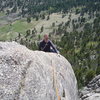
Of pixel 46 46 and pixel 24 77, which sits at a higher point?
pixel 24 77

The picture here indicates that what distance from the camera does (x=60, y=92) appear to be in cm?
2197

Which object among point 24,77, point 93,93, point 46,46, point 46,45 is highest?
point 24,77

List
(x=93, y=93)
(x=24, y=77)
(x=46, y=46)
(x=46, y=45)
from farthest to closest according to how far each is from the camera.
→ (x=93, y=93)
(x=46, y=46)
(x=46, y=45)
(x=24, y=77)

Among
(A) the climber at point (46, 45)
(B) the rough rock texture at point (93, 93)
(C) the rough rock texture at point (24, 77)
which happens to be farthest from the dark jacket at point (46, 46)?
(B) the rough rock texture at point (93, 93)

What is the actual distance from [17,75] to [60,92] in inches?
255

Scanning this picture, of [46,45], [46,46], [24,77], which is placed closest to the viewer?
[24,77]

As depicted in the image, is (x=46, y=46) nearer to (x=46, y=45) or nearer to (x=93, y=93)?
(x=46, y=45)

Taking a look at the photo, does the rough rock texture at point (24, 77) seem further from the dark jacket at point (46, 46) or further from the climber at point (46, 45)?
the dark jacket at point (46, 46)

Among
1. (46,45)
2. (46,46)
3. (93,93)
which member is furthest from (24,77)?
(93,93)

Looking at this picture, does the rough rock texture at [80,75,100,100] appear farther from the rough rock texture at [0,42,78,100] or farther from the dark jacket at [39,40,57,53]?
the rough rock texture at [0,42,78,100]

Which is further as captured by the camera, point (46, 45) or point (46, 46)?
point (46, 46)

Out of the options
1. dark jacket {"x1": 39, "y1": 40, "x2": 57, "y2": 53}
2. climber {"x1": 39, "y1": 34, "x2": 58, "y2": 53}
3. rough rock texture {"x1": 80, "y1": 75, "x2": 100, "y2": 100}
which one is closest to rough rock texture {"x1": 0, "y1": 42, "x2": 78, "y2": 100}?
climber {"x1": 39, "y1": 34, "x2": 58, "y2": 53}

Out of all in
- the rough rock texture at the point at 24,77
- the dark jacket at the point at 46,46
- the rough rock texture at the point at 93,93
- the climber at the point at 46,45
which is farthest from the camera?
the rough rock texture at the point at 93,93

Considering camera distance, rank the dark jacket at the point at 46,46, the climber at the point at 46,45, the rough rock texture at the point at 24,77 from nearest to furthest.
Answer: the rough rock texture at the point at 24,77
the climber at the point at 46,45
the dark jacket at the point at 46,46
